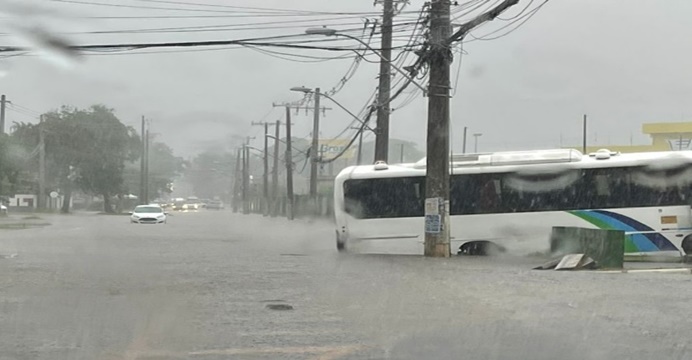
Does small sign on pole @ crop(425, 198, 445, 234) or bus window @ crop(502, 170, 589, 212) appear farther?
bus window @ crop(502, 170, 589, 212)

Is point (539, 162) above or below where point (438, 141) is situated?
below

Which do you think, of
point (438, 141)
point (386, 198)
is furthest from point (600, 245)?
point (386, 198)

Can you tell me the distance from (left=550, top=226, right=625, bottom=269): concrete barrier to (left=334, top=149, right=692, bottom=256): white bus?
85.5 inches

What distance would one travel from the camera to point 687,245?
19125 millimetres

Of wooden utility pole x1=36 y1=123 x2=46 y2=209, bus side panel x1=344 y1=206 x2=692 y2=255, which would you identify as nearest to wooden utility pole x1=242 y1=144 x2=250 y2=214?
wooden utility pole x1=36 y1=123 x2=46 y2=209

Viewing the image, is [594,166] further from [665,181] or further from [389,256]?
→ [389,256]

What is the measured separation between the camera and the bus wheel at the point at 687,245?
19.0m

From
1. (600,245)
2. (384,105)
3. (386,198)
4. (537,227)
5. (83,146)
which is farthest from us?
(83,146)

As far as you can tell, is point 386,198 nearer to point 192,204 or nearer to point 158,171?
point 158,171

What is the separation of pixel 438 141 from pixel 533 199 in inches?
122

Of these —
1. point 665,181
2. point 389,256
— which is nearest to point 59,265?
point 389,256

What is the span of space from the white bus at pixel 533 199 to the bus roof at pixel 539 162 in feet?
0.08

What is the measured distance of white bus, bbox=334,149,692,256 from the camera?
19.6 meters

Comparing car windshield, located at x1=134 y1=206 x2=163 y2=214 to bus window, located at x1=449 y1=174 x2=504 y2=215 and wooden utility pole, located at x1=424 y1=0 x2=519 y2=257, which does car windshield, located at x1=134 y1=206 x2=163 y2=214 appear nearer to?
bus window, located at x1=449 y1=174 x2=504 y2=215
